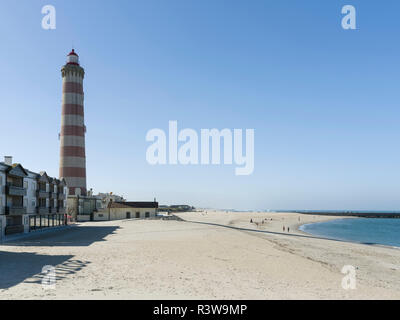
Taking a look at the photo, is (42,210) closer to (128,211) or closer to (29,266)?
(128,211)

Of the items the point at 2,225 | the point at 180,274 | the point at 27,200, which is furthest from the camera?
the point at 27,200

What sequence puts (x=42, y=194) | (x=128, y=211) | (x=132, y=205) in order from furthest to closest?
(x=132, y=205)
(x=128, y=211)
(x=42, y=194)

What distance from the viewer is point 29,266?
1720 cm

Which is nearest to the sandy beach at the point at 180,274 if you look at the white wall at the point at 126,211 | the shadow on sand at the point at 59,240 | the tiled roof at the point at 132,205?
the shadow on sand at the point at 59,240

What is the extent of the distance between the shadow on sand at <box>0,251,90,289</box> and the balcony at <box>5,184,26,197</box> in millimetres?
13618

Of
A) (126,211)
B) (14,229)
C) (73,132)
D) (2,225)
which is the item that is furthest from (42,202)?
(126,211)

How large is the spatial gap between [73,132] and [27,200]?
18783 millimetres

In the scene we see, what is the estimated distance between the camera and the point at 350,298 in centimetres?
1320

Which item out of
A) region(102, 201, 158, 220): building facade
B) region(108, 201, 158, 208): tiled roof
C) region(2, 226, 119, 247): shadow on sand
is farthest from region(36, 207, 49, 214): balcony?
region(108, 201, 158, 208): tiled roof

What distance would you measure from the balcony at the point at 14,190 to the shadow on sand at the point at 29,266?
1362cm

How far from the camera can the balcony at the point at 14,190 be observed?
109ft

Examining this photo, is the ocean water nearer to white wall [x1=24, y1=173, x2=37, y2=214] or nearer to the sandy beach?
the sandy beach
